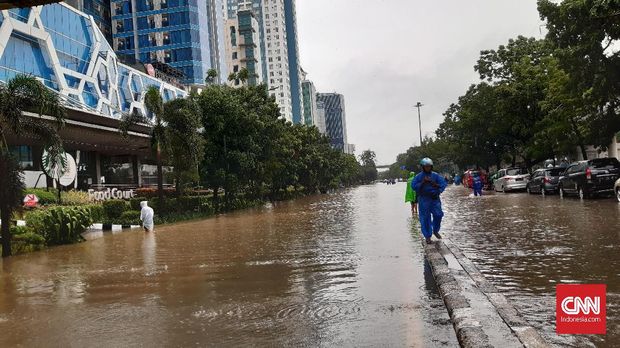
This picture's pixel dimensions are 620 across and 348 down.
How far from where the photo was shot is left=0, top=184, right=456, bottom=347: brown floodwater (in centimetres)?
504

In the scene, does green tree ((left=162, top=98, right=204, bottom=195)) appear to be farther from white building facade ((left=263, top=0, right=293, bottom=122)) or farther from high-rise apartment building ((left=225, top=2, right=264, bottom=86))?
white building facade ((left=263, top=0, right=293, bottom=122))

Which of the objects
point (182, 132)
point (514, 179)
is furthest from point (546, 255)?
point (514, 179)

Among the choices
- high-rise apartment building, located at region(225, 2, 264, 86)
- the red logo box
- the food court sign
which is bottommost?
the red logo box

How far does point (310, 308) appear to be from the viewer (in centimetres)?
593

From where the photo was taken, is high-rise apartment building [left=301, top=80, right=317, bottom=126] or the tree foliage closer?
the tree foliage

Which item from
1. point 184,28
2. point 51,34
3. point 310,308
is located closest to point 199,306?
point 310,308

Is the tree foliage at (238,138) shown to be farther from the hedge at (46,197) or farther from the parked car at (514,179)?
the parked car at (514,179)

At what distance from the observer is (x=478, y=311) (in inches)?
200

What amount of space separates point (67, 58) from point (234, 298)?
4242cm

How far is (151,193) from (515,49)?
24.9 meters

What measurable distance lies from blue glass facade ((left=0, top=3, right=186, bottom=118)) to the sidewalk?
2828 cm

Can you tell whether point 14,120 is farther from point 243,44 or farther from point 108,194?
point 243,44

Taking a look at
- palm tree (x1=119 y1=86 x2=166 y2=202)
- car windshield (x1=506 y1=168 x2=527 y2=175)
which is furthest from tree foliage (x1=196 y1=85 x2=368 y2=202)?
car windshield (x1=506 y1=168 x2=527 y2=175)

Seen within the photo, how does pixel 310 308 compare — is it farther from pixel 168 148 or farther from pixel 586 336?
pixel 168 148
